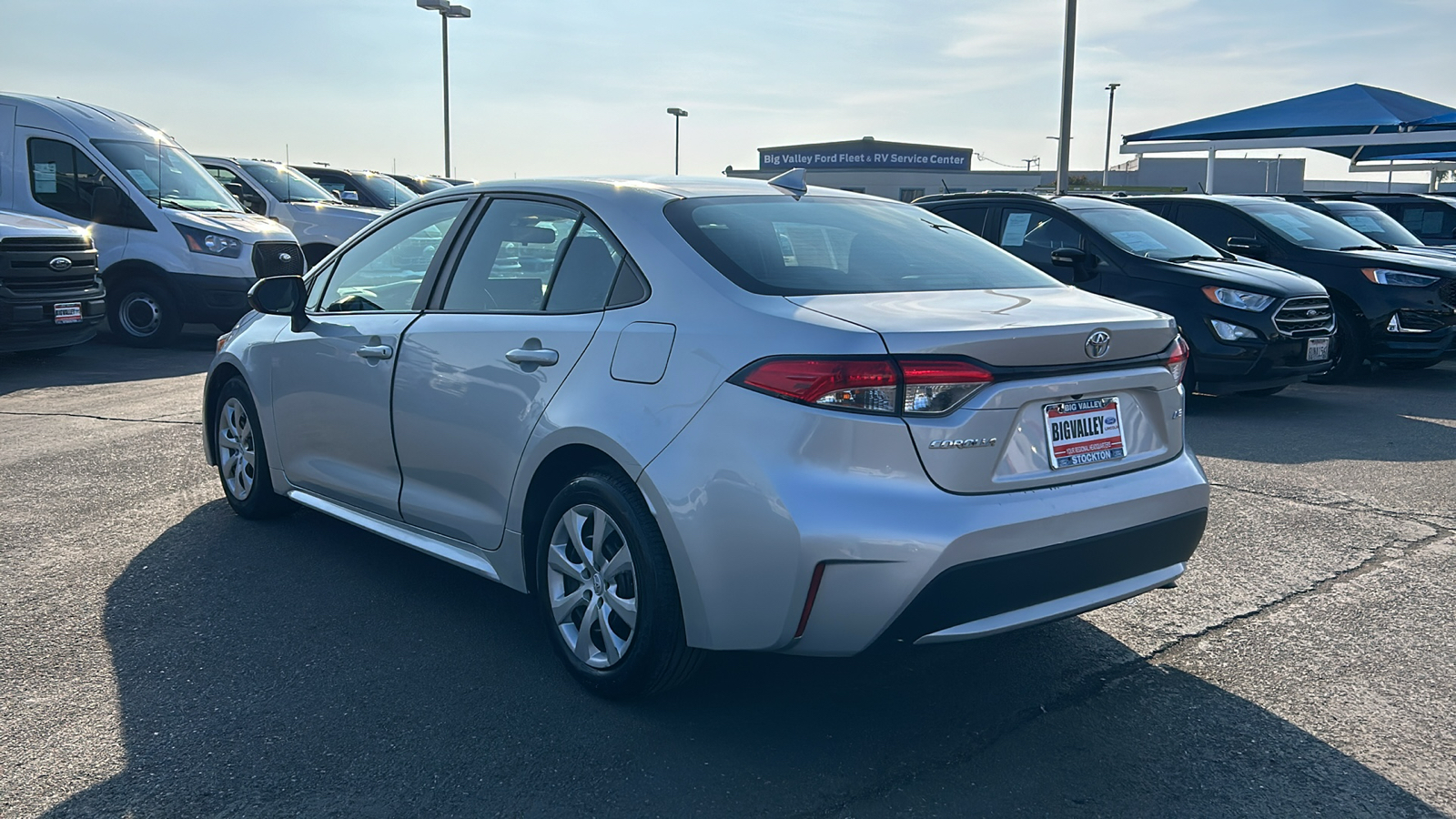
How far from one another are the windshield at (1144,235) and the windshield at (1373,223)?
414cm

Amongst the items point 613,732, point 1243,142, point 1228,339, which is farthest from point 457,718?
point 1243,142

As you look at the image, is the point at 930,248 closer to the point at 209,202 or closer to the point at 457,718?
the point at 457,718

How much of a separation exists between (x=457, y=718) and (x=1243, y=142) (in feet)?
76.9

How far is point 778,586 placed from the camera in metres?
3.05

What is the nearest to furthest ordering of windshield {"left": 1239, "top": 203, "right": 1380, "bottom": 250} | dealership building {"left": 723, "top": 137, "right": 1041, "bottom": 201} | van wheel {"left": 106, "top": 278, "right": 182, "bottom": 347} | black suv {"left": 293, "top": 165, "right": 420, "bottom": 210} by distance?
windshield {"left": 1239, "top": 203, "right": 1380, "bottom": 250}, van wheel {"left": 106, "top": 278, "right": 182, "bottom": 347}, black suv {"left": 293, "top": 165, "right": 420, "bottom": 210}, dealership building {"left": 723, "top": 137, "right": 1041, "bottom": 201}

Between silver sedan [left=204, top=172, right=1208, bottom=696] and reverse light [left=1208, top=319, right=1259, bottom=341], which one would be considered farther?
reverse light [left=1208, top=319, right=1259, bottom=341]

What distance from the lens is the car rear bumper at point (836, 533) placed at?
2.98 m

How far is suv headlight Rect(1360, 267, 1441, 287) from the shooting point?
10.4 metres

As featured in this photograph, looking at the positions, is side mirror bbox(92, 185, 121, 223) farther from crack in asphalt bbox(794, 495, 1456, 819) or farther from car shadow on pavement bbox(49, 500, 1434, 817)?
crack in asphalt bbox(794, 495, 1456, 819)

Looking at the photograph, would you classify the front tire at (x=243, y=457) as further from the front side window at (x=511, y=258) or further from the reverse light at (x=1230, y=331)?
the reverse light at (x=1230, y=331)

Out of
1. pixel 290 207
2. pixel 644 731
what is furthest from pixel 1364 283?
pixel 290 207

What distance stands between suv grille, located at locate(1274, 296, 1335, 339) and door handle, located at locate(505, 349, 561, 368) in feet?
22.1

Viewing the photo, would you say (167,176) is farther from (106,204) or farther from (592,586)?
(592,586)

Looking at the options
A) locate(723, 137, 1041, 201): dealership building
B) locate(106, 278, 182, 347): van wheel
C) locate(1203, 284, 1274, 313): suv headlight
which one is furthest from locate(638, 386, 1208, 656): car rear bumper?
locate(723, 137, 1041, 201): dealership building
